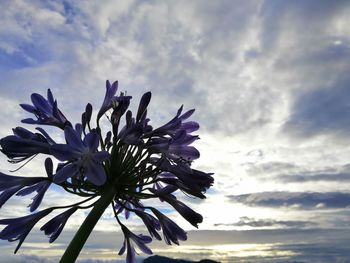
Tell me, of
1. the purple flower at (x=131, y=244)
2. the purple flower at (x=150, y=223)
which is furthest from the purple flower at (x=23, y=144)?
the purple flower at (x=131, y=244)

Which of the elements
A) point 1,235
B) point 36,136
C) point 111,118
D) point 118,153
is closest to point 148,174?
point 118,153

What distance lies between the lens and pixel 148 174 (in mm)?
6602

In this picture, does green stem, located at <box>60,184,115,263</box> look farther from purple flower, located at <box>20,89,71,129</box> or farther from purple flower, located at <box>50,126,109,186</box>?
purple flower, located at <box>20,89,71,129</box>

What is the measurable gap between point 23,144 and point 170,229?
3050 millimetres

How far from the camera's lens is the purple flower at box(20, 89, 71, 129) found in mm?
7320

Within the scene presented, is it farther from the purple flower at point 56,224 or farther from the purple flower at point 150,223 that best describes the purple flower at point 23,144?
the purple flower at point 150,223

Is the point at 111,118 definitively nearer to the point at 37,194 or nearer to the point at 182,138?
the point at 182,138

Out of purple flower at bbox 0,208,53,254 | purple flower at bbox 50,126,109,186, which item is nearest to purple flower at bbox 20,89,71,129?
purple flower at bbox 50,126,109,186

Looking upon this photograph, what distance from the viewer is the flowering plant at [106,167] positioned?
5855mm

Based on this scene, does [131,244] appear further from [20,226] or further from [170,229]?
[20,226]

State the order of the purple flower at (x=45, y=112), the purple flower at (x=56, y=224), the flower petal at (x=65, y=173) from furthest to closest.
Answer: the purple flower at (x=45, y=112)
the purple flower at (x=56, y=224)
the flower petal at (x=65, y=173)

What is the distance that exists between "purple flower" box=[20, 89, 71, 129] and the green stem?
1766 millimetres

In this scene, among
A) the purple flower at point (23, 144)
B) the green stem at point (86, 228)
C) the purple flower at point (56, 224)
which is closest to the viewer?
the green stem at point (86, 228)

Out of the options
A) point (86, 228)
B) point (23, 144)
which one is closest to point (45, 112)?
point (23, 144)
